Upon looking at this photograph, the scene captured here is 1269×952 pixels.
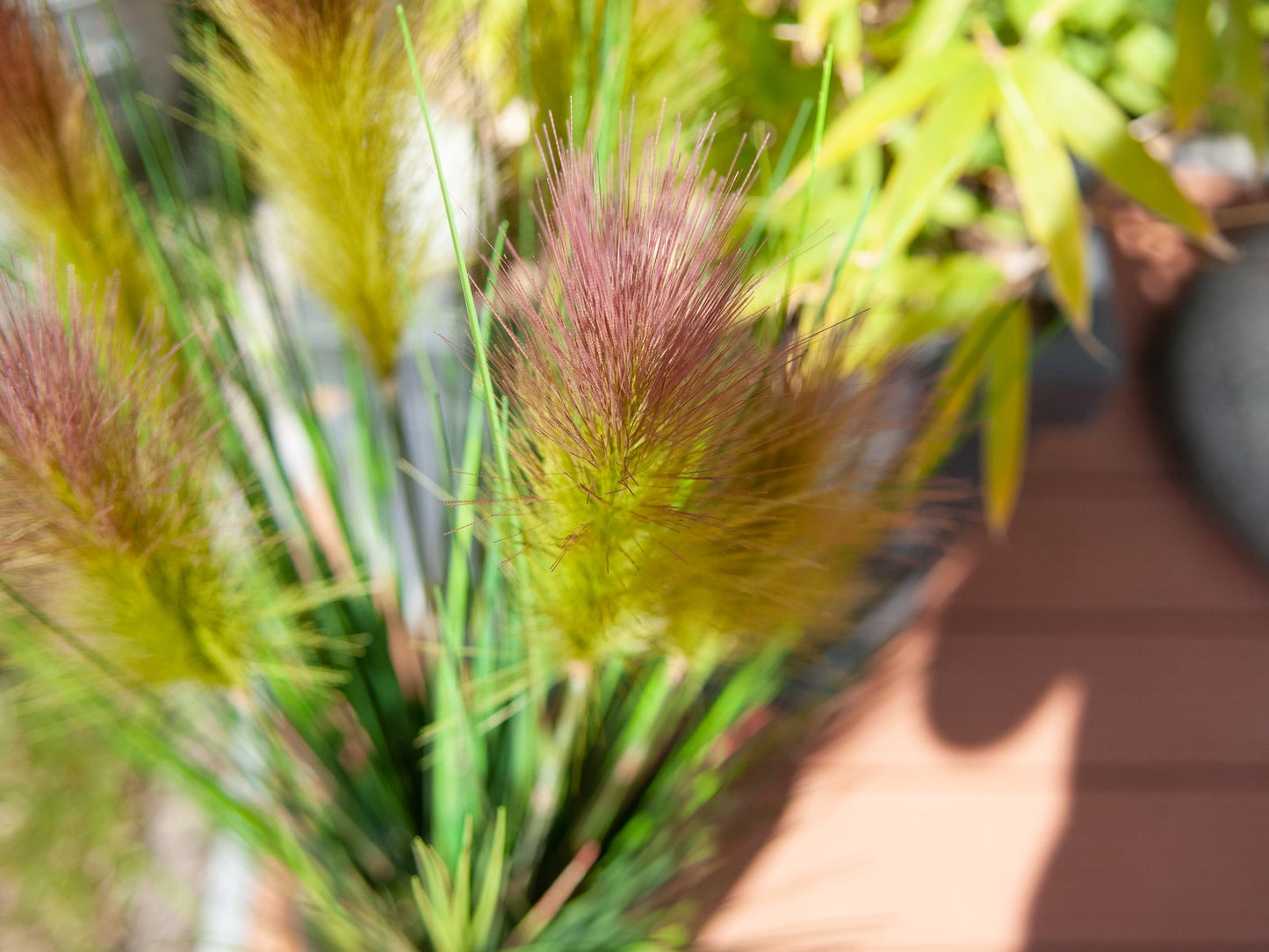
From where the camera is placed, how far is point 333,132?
1.23 feet

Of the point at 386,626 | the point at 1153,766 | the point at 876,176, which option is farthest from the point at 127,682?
the point at 1153,766

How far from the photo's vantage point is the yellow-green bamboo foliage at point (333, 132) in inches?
13.5

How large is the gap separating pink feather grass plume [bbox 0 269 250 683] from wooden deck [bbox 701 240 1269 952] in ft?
1.66

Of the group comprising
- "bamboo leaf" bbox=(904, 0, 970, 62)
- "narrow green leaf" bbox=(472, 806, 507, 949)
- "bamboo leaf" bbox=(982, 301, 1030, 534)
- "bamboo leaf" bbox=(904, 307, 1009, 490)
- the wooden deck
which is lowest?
the wooden deck

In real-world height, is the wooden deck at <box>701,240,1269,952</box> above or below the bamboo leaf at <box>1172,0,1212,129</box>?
below

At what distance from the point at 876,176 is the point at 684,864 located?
51 cm

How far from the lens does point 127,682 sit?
429 mm

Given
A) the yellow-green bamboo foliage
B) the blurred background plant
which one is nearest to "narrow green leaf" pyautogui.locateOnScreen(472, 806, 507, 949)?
the blurred background plant

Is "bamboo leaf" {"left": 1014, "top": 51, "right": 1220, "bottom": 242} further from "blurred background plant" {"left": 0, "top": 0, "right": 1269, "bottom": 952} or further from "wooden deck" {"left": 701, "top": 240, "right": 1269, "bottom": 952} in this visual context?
"wooden deck" {"left": 701, "top": 240, "right": 1269, "bottom": 952}

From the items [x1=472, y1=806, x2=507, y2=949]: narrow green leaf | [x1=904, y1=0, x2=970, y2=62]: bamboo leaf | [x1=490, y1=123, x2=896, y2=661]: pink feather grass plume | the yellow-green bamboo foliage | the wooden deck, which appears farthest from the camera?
the wooden deck

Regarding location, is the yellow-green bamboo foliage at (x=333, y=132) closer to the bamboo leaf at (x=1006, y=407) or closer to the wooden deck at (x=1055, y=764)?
the bamboo leaf at (x=1006, y=407)

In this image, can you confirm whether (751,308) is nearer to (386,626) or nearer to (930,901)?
(386,626)

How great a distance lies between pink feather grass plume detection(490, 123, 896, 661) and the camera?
0.24 m

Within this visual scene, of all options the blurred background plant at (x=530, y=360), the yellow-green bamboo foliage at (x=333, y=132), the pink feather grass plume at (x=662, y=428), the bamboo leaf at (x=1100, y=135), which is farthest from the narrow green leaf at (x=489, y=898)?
the bamboo leaf at (x=1100, y=135)
